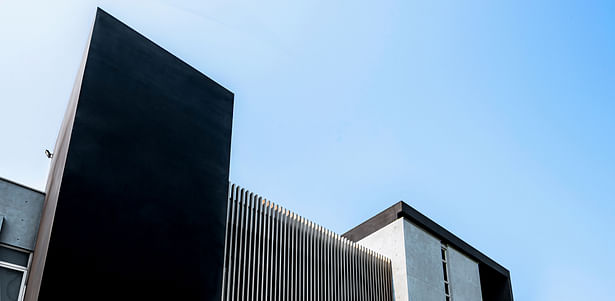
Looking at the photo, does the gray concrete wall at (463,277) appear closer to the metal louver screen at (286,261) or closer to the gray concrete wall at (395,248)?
the gray concrete wall at (395,248)

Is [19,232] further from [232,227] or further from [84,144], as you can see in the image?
[232,227]

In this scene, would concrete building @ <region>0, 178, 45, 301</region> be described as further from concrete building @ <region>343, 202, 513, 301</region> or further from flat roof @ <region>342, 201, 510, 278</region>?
flat roof @ <region>342, 201, 510, 278</region>

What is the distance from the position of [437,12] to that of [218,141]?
6360 millimetres

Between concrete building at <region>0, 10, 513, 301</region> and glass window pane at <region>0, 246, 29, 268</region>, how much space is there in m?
0.02

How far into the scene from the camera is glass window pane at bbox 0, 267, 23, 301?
25.3 feet

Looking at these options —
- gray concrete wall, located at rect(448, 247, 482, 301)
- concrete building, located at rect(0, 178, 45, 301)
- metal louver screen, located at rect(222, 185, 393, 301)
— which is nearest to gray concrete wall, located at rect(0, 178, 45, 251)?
concrete building, located at rect(0, 178, 45, 301)

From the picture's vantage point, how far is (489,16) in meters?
13.1

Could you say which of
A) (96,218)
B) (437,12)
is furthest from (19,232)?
(437,12)

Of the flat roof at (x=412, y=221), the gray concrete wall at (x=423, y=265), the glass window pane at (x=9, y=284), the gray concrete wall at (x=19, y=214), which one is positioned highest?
the flat roof at (x=412, y=221)

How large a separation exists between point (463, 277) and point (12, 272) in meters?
12.3

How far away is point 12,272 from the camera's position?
8.02 m

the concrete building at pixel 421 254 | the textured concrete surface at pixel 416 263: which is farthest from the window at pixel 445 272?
the textured concrete surface at pixel 416 263

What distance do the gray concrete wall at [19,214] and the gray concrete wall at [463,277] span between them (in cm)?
1109

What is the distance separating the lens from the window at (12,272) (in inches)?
307
